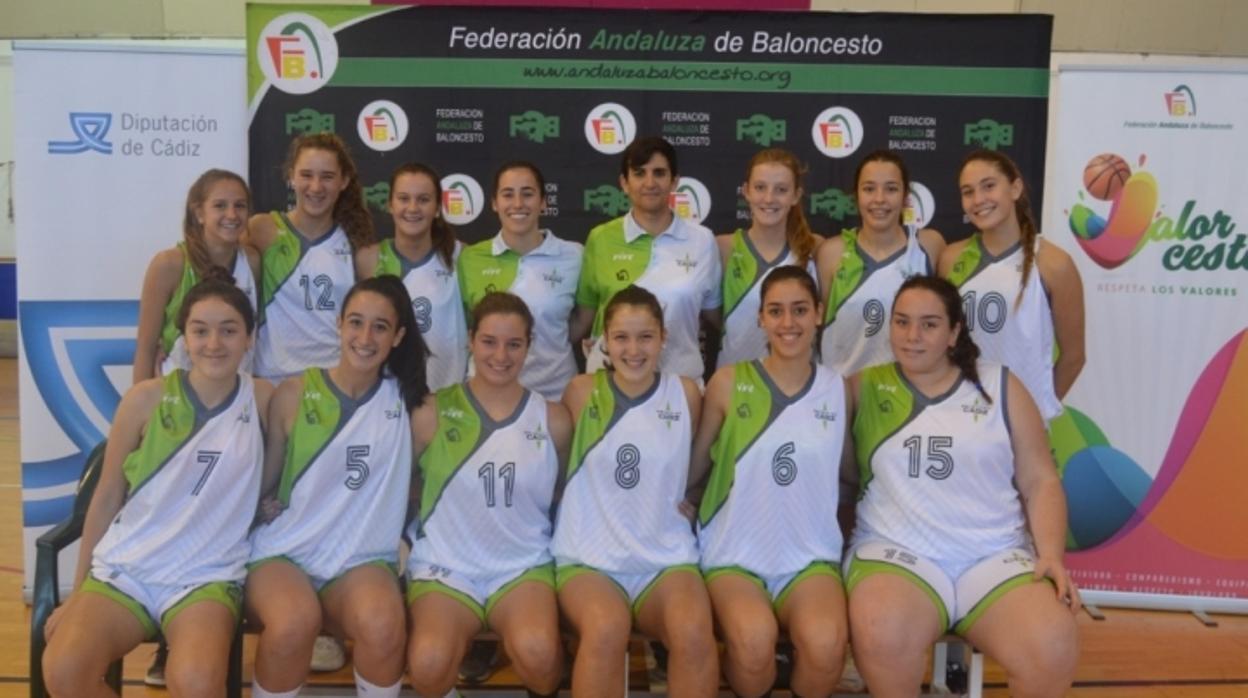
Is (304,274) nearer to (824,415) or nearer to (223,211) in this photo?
(223,211)

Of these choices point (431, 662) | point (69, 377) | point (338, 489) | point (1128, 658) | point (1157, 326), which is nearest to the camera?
point (431, 662)

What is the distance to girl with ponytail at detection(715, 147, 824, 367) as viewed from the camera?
356 cm

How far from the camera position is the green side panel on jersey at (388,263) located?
367 centimetres

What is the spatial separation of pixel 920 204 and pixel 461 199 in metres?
1.81

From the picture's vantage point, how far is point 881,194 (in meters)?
3.52

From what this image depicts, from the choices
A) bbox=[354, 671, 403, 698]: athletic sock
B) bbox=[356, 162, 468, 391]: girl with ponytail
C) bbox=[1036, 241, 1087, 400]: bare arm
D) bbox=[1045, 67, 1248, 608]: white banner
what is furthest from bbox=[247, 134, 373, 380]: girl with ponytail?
bbox=[1045, 67, 1248, 608]: white banner

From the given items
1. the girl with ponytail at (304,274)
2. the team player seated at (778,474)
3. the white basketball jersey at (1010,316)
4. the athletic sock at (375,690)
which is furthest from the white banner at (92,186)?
the white basketball jersey at (1010,316)

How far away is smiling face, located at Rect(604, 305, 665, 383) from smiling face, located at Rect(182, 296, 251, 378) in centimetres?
99

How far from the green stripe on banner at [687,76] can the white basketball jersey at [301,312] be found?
0.94 metres

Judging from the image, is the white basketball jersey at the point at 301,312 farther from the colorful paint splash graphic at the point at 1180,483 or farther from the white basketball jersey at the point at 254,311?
the colorful paint splash graphic at the point at 1180,483

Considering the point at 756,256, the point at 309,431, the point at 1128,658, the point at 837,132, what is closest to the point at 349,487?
the point at 309,431

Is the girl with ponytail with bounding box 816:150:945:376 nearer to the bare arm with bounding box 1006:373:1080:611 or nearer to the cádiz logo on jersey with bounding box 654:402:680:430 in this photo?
the bare arm with bounding box 1006:373:1080:611

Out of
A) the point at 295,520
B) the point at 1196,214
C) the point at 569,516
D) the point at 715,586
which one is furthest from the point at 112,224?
the point at 1196,214

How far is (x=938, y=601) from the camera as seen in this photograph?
2842 millimetres
